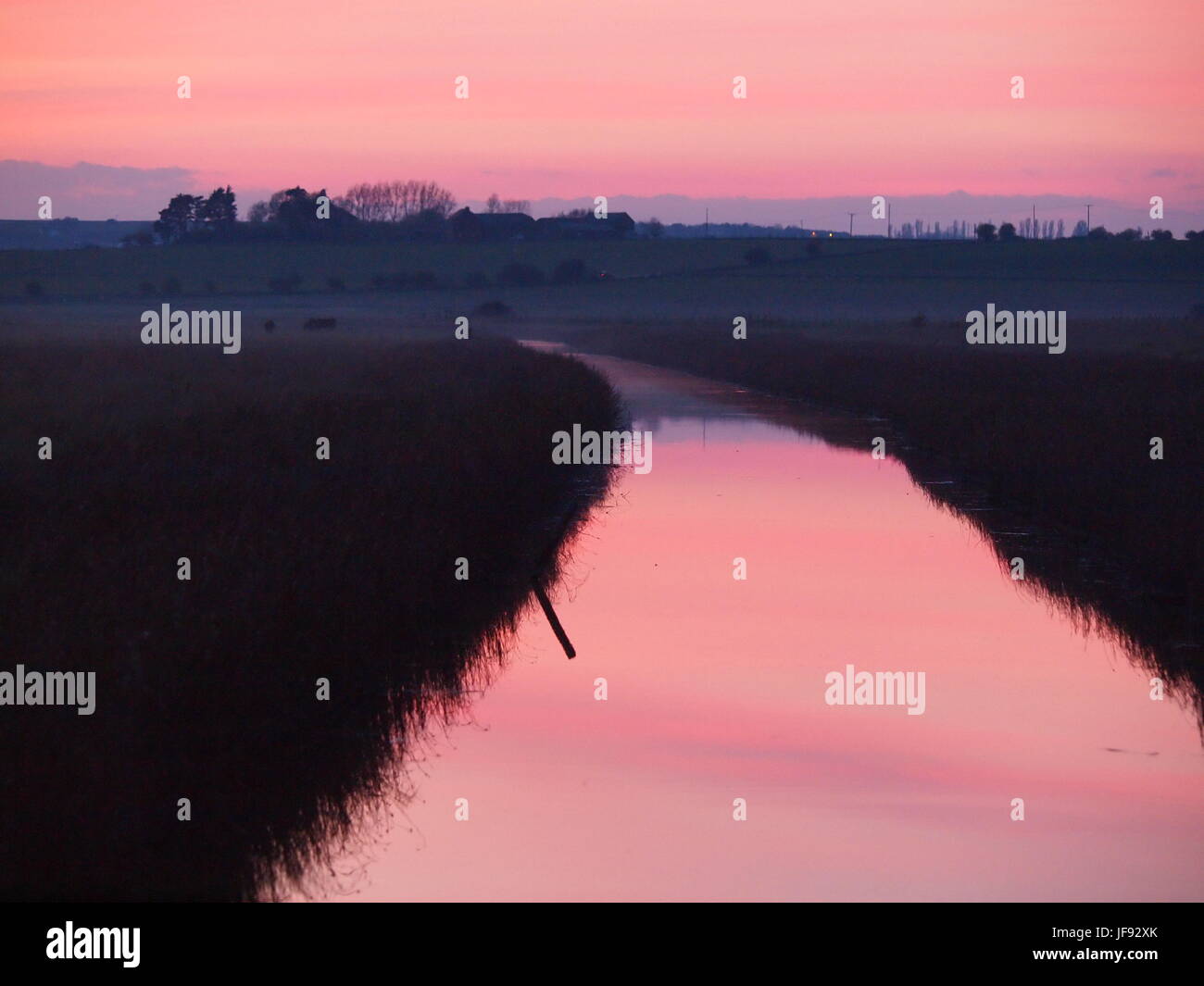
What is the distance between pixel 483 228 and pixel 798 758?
557 ft

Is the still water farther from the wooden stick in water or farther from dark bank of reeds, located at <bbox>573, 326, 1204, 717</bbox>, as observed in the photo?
dark bank of reeds, located at <bbox>573, 326, 1204, 717</bbox>

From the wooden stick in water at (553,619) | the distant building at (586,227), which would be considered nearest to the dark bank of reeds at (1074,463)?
the wooden stick in water at (553,619)

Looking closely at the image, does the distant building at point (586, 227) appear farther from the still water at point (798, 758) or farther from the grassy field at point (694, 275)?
the still water at point (798, 758)

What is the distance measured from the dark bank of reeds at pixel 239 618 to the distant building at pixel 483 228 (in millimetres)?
150084

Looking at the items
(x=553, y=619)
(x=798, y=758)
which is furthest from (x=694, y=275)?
(x=798, y=758)

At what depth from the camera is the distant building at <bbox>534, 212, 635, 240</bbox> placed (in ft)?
577

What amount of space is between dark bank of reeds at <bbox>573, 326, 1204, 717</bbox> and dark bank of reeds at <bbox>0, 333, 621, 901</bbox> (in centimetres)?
527

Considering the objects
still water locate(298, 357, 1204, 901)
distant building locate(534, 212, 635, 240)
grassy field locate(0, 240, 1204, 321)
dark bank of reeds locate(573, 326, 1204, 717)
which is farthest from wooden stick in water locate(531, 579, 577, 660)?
distant building locate(534, 212, 635, 240)

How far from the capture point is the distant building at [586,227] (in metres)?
176

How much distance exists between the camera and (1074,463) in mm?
23641

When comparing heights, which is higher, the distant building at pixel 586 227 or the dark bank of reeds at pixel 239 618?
the distant building at pixel 586 227
